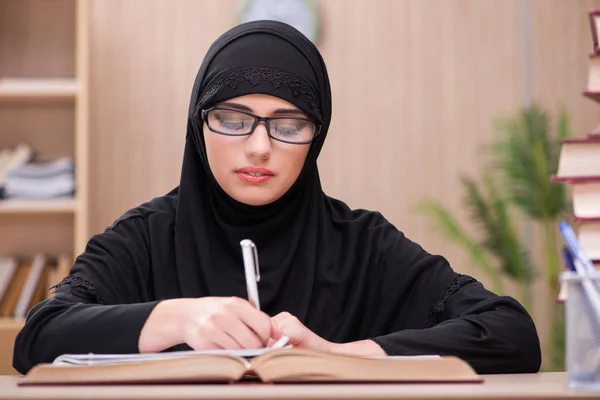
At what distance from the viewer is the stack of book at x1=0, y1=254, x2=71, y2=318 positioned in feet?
11.5

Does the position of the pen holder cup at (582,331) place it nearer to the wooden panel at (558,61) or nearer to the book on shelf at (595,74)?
the book on shelf at (595,74)

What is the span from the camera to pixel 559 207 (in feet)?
11.8

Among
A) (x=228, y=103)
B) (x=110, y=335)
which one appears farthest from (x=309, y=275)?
(x=110, y=335)

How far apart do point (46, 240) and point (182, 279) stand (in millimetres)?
2358

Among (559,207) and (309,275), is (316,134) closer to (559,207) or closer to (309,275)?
(309,275)

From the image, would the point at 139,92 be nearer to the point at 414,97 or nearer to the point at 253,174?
the point at 414,97

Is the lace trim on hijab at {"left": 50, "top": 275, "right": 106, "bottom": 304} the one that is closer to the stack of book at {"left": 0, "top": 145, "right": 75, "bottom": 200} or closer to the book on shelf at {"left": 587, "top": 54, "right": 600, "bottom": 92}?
the book on shelf at {"left": 587, "top": 54, "right": 600, "bottom": 92}

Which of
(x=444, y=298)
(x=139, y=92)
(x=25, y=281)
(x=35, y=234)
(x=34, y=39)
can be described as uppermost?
(x=34, y=39)

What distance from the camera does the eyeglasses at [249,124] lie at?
163 cm

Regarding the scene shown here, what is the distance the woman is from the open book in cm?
41

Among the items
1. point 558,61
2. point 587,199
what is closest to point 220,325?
point 587,199

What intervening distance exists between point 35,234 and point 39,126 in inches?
18.6

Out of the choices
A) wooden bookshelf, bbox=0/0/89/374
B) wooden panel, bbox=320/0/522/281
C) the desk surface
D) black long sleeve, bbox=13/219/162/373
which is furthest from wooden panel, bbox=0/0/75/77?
the desk surface

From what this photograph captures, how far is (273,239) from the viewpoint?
1.77m
